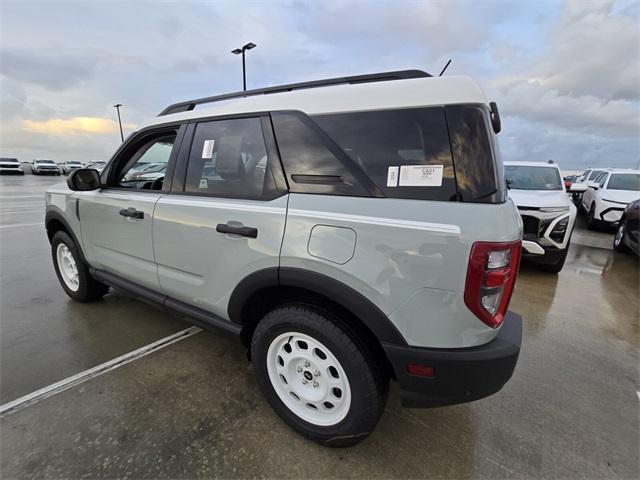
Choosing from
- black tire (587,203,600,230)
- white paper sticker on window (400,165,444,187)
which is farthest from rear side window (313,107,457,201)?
black tire (587,203,600,230)

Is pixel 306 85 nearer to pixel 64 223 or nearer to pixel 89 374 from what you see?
pixel 89 374

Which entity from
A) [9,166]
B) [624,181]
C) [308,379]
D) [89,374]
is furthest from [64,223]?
[9,166]

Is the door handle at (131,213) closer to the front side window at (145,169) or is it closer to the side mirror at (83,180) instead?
the front side window at (145,169)

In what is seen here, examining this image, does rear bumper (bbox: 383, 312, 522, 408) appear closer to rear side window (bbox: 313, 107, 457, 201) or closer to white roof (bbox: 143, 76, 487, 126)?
rear side window (bbox: 313, 107, 457, 201)

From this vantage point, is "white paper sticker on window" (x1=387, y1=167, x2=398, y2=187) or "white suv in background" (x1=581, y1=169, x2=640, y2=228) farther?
"white suv in background" (x1=581, y1=169, x2=640, y2=228)

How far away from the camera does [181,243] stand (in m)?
2.30

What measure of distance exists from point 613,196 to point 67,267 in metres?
11.9

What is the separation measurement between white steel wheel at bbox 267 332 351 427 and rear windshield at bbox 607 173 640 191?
11446 millimetres

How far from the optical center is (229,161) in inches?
87.6

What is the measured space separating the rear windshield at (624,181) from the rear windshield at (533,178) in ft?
16.1

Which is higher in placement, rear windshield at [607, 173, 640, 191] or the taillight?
rear windshield at [607, 173, 640, 191]

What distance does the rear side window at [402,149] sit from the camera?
5.00 ft

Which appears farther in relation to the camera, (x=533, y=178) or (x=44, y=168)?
(x=44, y=168)

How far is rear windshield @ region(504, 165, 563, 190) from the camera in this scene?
6113 millimetres
